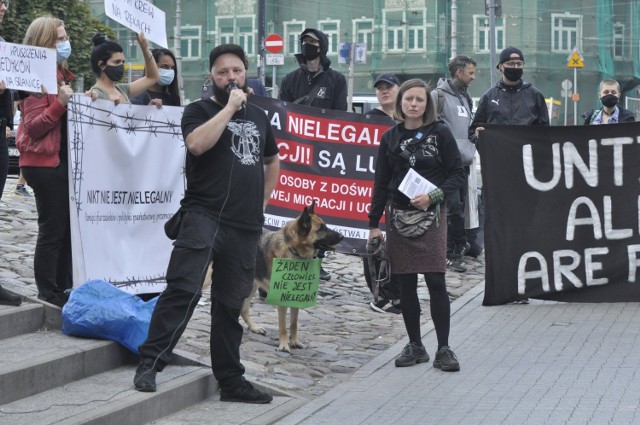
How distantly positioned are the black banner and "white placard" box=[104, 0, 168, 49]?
3.37 m

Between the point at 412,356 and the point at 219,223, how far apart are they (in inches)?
80.6

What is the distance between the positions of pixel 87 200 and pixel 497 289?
160 inches

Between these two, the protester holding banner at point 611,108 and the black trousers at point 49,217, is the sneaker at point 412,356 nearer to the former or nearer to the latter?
the black trousers at point 49,217

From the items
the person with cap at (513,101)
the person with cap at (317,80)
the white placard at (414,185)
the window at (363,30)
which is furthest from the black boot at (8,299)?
the window at (363,30)

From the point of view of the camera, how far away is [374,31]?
59344mm

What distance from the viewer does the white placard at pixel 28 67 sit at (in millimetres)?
7262

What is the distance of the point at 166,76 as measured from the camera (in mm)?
8883

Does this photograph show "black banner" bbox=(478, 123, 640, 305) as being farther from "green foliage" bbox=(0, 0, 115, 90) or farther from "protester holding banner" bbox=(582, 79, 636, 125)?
"green foliage" bbox=(0, 0, 115, 90)

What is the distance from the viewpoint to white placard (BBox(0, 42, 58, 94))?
286 inches

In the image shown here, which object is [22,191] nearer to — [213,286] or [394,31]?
[213,286]

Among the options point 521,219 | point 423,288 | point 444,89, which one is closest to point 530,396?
point 521,219

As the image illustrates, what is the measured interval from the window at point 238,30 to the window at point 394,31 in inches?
255

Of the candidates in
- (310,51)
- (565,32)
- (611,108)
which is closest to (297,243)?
(310,51)

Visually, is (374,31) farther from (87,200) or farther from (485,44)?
(87,200)
